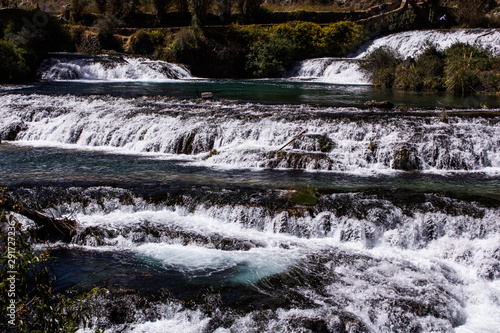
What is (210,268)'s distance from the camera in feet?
22.1

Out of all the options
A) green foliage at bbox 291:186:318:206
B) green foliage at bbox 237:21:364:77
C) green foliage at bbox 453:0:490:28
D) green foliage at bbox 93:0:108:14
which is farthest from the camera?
green foliage at bbox 93:0:108:14

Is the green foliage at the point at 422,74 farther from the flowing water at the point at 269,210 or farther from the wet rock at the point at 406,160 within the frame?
the wet rock at the point at 406,160

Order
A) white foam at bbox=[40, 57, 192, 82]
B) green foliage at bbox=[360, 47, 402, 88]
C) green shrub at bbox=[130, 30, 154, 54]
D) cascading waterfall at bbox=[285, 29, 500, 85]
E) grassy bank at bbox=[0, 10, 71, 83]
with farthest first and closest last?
green shrub at bbox=[130, 30, 154, 54], white foam at bbox=[40, 57, 192, 82], cascading waterfall at bbox=[285, 29, 500, 85], grassy bank at bbox=[0, 10, 71, 83], green foliage at bbox=[360, 47, 402, 88]

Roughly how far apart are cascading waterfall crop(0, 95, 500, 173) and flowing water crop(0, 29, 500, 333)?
5 cm

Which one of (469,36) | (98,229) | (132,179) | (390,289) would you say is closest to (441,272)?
(390,289)

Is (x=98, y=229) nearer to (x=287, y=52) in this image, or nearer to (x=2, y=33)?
(x=287, y=52)

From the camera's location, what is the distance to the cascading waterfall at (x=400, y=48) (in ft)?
80.4

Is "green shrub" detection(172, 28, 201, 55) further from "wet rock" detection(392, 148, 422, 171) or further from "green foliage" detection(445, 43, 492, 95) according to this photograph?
"wet rock" detection(392, 148, 422, 171)

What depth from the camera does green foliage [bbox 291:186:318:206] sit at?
27.5ft

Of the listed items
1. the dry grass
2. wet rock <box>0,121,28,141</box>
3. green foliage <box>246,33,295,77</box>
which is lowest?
wet rock <box>0,121,28,141</box>

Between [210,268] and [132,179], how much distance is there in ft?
13.8

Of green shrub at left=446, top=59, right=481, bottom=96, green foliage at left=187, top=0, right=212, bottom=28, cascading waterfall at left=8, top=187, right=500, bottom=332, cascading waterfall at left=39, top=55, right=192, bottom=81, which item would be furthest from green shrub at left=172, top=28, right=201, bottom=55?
cascading waterfall at left=8, top=187, right=500, bottom=332

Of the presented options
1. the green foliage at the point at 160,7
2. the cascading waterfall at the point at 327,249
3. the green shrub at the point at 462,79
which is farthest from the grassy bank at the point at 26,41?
the green shrub at the point at 462,79

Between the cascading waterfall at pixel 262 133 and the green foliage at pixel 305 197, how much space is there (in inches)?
103
